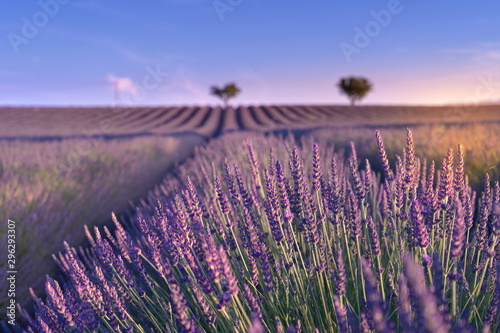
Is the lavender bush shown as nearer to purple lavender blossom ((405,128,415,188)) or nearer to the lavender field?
the lavender field

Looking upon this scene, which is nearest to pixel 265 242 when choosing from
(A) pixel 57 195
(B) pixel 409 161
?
(B) pixel 409 161

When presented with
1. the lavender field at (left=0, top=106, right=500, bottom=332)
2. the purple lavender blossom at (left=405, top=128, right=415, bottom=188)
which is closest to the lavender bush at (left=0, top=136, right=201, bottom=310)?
the lavender field at (left=0, top=106, right=500, bottom=332)

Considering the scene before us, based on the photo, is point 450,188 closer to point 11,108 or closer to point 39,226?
point 39,226

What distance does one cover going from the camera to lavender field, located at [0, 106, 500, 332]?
1050 millimetres

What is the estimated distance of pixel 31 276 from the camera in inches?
107

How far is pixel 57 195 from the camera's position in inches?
150

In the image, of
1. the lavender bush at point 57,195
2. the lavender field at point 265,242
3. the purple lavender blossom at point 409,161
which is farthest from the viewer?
the lavender bush at point 57,195

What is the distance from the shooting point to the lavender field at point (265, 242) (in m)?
1.05

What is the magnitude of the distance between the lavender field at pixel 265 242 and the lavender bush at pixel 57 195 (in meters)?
0.02

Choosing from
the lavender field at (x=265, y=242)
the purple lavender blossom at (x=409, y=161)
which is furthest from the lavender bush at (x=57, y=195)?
the purple lavender blossom at (x=409, y=161)

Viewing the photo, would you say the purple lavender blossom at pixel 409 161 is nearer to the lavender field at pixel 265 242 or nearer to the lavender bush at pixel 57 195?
the lavender field at pixel 265 242

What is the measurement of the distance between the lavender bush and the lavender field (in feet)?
0.06

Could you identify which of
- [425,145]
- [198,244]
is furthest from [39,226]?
[425,145]

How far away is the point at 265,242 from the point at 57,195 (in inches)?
123
